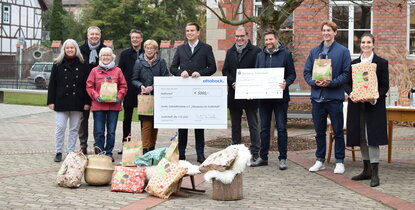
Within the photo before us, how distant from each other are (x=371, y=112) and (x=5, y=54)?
54.2 meters

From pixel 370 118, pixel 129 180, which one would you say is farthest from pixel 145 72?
pixel 370 118

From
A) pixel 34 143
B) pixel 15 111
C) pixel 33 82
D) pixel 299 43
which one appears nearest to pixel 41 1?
pixel 33 82

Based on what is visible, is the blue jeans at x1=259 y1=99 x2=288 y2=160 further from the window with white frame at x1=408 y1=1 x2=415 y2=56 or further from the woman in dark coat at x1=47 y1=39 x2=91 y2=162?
the window with white frame at x1=408 y1=1 x2=415 y2=56

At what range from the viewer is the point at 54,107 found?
10.4 meters

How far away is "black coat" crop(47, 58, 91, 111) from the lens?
10.3 m

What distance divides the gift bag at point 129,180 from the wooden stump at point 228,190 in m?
0.98

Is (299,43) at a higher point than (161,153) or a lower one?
higher

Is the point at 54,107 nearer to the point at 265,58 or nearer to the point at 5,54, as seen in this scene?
the point at 265,58

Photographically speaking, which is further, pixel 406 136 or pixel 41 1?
pixel 41 1

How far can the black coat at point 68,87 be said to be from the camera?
10.3m

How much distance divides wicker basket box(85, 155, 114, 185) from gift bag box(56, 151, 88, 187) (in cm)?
8

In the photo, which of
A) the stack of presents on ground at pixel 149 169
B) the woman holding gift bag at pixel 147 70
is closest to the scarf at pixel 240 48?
the woman holding gift bag at pixel 147 70

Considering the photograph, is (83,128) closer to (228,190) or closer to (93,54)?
(93,54)

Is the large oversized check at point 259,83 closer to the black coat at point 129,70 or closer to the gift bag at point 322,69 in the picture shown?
the gift bag at point 322,69
